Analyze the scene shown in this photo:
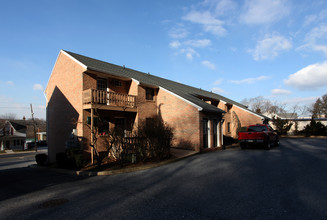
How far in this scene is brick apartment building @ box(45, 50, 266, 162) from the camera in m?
13.9

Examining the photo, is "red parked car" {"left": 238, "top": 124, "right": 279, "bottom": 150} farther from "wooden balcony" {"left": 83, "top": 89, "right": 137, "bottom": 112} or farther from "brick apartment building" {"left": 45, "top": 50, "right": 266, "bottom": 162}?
"wooden balcony" {"left": 83, "top": 89, "right": 137, "bottom": 112}

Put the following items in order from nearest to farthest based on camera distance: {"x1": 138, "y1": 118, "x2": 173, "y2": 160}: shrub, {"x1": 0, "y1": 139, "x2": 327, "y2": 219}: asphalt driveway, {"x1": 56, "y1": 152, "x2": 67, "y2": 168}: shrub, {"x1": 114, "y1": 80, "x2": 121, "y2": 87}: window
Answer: {"x1": 0, "y1": 139, "x2": 327, "y2": 219}: asphalt driveway → {"x1": 138, "y1": 118, "x2": 173, "y2": 160}: shrub → {"x1": 56, "y1": 152, "x2": 67, "y2": 168}: shrub → {"x1": 114, "y1": 80, "x2": 121, "y2": 87}: window

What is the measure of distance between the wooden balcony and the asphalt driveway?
6.03 meters

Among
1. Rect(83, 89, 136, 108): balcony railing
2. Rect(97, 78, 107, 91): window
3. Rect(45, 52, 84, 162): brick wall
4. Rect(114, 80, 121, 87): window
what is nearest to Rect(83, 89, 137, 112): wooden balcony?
Rect(83, 89, 136, 108): balcony railing

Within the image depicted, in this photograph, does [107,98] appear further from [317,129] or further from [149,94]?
[317,129]

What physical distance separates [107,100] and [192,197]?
10.8 m

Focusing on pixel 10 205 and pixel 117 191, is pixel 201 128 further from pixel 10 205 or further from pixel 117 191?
pixel 10 205

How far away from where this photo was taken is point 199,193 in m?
5.79

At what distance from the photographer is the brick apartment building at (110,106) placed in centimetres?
1394

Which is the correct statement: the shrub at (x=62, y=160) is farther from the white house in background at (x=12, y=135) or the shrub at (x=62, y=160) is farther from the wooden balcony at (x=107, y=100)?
the white house in background at (x=12, y=135)

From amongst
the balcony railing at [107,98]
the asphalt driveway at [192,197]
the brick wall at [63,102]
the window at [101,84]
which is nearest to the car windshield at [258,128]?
the asphalt driveway at [192,197]

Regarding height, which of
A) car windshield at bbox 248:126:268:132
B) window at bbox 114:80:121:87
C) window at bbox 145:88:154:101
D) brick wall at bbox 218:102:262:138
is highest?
window at bbox 114:80:121:87

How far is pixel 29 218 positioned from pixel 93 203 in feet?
4.61

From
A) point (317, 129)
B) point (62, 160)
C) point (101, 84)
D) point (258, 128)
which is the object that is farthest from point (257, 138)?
point (317, 129)
